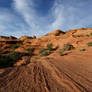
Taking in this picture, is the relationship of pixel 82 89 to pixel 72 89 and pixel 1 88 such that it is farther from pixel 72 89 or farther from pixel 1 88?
pixel 1 88

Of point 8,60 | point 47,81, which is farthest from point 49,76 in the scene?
point 8,60

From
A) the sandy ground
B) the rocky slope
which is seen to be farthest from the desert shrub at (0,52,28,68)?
the sandy ground

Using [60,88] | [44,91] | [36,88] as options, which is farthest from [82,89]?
[36,88]

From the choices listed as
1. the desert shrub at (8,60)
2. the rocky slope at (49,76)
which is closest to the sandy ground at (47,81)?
the rocky slope at (49,76)

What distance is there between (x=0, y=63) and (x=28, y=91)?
7924mm

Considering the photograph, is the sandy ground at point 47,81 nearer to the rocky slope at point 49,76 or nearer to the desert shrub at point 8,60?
the rocky slope at point 49,76

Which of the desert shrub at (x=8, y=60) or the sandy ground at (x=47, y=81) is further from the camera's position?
the desert shrub at (x=8, y=60)

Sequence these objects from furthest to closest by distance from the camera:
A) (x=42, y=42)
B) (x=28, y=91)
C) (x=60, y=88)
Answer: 1. (x=42, y=42)
2. (x=60, y=88)
3. (x=28, y=91)

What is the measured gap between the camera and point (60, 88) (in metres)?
2.24

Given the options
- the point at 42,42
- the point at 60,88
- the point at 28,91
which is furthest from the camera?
the point at 42,42

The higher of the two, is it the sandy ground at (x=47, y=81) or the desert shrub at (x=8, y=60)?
the sandy ground at (x=47, y=81)

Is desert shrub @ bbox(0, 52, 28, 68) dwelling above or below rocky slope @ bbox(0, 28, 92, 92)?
below

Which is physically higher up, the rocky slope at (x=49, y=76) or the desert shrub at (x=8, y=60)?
the rocky slope at (x=49, y=76)

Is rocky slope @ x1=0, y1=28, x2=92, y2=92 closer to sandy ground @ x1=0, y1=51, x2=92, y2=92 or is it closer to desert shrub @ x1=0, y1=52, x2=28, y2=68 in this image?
sandy ground @ x1=0, y1=51, x2=92, y2=92
